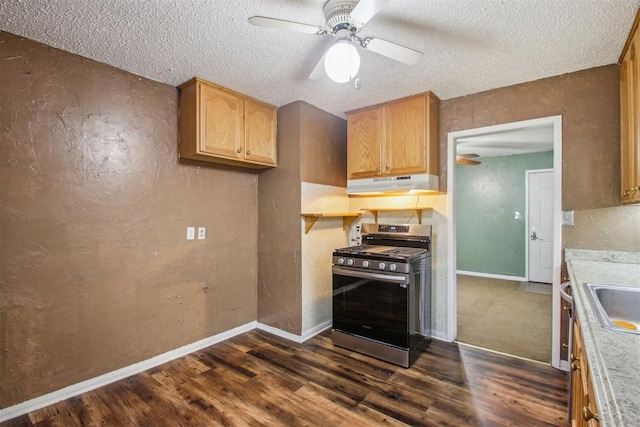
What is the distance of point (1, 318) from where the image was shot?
192cm

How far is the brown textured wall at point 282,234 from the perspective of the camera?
313cm

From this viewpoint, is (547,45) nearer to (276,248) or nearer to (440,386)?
(440,386)

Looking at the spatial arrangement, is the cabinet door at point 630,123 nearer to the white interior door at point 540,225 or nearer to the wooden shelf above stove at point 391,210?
the wooden shelf above stove at point 391,210

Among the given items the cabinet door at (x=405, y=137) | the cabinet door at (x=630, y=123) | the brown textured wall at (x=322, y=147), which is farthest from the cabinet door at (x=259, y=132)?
the cabinet door at (x=630, y=123)

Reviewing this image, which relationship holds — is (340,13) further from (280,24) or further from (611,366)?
(611,366)

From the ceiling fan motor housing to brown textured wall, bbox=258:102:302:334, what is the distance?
1532 mm

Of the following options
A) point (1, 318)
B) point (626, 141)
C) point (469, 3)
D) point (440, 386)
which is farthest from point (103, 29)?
point (626, 141)

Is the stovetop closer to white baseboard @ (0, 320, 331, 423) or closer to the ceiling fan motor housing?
white baseboard @ (0, 320, 331, 423)

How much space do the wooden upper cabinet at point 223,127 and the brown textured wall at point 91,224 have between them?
0.18 meters

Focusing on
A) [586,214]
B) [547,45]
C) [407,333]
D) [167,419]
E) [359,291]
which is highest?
[547,45]

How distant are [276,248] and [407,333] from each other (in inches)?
59.4

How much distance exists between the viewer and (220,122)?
2.75m

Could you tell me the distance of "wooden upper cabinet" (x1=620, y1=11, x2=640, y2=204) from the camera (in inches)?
69.3

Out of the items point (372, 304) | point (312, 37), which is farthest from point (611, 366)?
point (312, 37)
